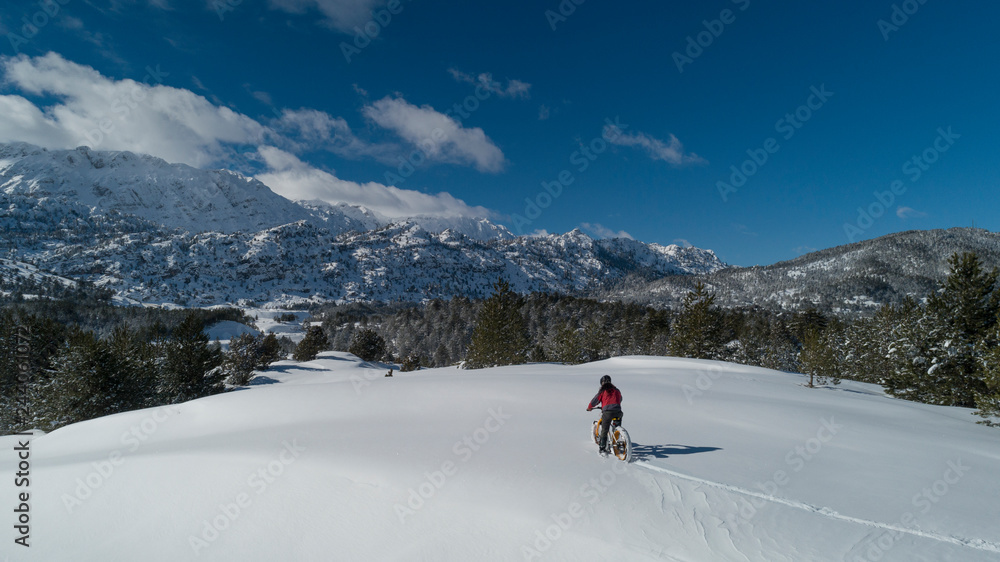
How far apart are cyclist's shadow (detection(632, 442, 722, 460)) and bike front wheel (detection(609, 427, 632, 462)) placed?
0.42 metres

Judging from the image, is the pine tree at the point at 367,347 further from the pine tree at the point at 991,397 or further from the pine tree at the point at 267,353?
the pine tree at the point at 991,397

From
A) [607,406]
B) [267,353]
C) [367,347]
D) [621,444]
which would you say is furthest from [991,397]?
[367,347]

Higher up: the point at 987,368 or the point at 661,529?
the point at 987,368

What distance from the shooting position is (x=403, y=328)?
437 ft

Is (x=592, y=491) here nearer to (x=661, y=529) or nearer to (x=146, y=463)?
(x=661, y=529)

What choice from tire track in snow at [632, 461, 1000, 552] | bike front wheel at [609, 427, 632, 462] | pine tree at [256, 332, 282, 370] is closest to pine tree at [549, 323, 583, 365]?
bike front wheel at [609, 427, 632, 462]

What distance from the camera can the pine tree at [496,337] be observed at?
3869cm

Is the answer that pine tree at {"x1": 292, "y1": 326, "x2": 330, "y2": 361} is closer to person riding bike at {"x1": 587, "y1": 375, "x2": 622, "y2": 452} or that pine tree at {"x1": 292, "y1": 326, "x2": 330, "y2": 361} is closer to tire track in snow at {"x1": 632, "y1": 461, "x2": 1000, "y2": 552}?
person riding bike at {"x1": 587, "y1": 375, "x2": 622, "y2": 452}

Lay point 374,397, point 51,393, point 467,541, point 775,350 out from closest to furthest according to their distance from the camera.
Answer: point 467,541, point 374,397, point 51,393, point 775,350

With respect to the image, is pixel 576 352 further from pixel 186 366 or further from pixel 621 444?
pixel 621 444

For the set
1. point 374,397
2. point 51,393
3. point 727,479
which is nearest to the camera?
point 727,479

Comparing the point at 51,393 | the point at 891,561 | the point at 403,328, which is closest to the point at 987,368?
the point at 891,561

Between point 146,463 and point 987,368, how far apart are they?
2855 cm

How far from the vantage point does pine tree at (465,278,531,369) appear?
127 ft
